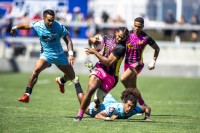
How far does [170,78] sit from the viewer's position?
3086 centimetres

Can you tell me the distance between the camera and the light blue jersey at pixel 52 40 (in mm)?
16328

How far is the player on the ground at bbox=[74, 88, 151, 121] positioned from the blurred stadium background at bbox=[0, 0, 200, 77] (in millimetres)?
16256

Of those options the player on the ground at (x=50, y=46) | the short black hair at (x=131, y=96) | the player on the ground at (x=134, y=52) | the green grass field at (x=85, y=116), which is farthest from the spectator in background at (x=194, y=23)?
the short black hair at (x=131, y=96)

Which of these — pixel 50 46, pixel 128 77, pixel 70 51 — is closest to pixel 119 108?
pixel 70 51

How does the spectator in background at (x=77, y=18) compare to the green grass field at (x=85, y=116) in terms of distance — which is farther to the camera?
the spectator in background at (x=77, y=18)

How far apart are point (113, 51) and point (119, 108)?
1402mm

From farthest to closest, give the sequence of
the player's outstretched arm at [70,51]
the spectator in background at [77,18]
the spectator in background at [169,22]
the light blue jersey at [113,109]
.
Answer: the spectator in background at [77,18]
the spectator in background at [169,22]
the player's outstretched arm at [70,51]
the light blue jersey at [113,109]

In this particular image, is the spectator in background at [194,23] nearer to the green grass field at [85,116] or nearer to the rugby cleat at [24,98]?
the green grass field at [85,116]

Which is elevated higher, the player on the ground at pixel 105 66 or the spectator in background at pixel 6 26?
the player on the ground at pixel 105 66

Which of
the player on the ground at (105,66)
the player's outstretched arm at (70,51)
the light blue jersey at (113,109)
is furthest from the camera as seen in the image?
the player's outstretched arm at (70,51)

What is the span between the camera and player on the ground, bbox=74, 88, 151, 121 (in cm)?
1484

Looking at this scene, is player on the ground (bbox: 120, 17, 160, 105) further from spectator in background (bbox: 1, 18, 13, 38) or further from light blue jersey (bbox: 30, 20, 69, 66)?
spectator in background (bbox: 1, 18, 13, 38)

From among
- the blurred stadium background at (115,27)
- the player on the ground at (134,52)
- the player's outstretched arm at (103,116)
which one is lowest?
the blurred stadium background at (115,27)

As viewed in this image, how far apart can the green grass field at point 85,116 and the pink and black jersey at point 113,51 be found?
1.04 m
